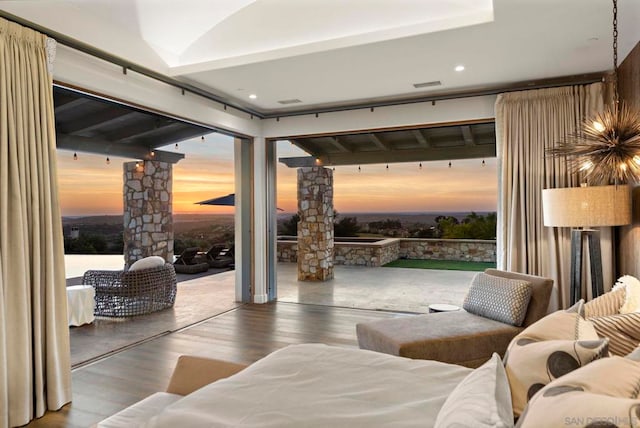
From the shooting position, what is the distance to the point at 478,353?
2992 mm

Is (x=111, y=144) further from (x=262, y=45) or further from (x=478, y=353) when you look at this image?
(x=478, y=353)

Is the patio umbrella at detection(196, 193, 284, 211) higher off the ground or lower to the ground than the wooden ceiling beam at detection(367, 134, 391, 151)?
lower

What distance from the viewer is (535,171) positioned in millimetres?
4434

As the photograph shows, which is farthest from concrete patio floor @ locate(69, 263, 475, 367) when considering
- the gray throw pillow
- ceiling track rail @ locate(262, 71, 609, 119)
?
ceiling track rail @ locate(262, 71, 609, 119)

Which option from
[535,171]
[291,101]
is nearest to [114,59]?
[291,101]

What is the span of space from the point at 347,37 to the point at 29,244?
2884 mm

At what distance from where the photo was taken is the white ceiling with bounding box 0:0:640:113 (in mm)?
3049

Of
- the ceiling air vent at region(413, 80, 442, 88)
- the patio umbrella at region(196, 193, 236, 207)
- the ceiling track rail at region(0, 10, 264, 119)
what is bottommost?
the patio umbrella at region(196, 193, 236, 207)

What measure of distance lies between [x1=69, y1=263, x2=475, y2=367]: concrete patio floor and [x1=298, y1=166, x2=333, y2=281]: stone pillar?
0.33 metres

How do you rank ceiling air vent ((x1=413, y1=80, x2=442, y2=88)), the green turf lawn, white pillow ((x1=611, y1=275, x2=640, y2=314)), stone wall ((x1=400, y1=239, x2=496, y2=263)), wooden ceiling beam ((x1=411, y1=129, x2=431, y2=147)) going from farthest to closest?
stone wall ((x1=400, y1=239, x2=496, y2=263)) → the green turf lawn → wooden ceiling beam ((x1=411, y1=129, x2=431, y2=147)) → ceiling air vent ((x1=413, y1=80, x2=442, y2=88)) → white pillow ((x1=611, y1=275, x2=640, y2=314))

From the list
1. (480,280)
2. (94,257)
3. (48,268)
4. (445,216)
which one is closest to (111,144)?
(94,257)

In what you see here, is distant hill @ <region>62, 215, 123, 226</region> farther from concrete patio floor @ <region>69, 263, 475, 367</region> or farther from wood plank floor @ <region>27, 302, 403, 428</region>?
wood plank floor @ <region>27, 302, 403, 428</region>

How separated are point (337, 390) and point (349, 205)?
1066cm

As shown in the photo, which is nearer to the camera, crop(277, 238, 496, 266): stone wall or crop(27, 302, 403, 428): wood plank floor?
crop(27, 302, 403, 428): wood plank floor
